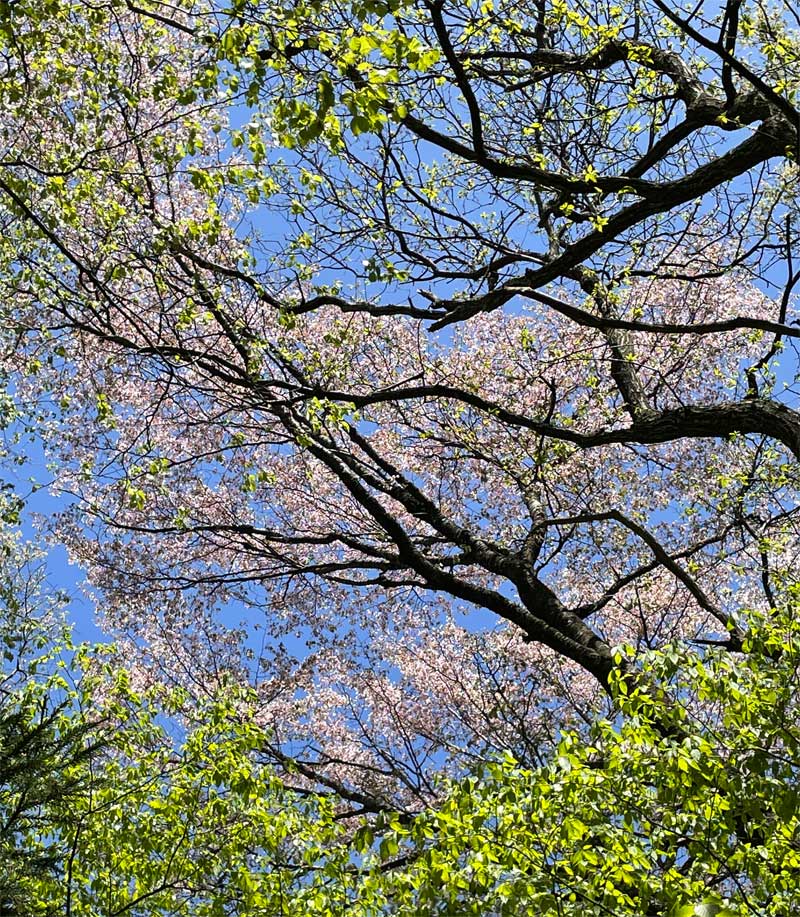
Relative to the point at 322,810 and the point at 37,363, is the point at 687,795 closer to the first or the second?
the point at 322,810

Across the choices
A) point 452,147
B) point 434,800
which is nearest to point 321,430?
point 452,147

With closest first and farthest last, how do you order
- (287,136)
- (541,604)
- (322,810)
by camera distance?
(287,136) → (322,810) → (541,604)

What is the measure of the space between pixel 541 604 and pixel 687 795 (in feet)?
16.4

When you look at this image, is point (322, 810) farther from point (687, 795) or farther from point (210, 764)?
A: point (687, 795)

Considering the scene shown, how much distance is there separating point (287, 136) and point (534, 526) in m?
5.91

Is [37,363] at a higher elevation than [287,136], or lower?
higher

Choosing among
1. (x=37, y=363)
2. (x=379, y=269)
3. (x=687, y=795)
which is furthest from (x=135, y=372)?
(x=687, y=795)

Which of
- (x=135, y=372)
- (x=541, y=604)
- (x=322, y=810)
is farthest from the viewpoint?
(x=135, y=372)

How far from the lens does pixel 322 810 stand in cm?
732

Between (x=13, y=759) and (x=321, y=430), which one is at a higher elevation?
(x=321, y=430)

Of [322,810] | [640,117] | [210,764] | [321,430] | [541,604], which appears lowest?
[322,810]

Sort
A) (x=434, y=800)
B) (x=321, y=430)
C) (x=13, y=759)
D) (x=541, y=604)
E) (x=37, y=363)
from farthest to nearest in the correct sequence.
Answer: (x=434, y=800) < (x=541, y=604) < (x=37, y=363) < (x=321, y=430) < (x=13, y=759)

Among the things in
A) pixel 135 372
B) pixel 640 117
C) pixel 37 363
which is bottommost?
pixel 37 363

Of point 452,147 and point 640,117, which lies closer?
point 452,147
